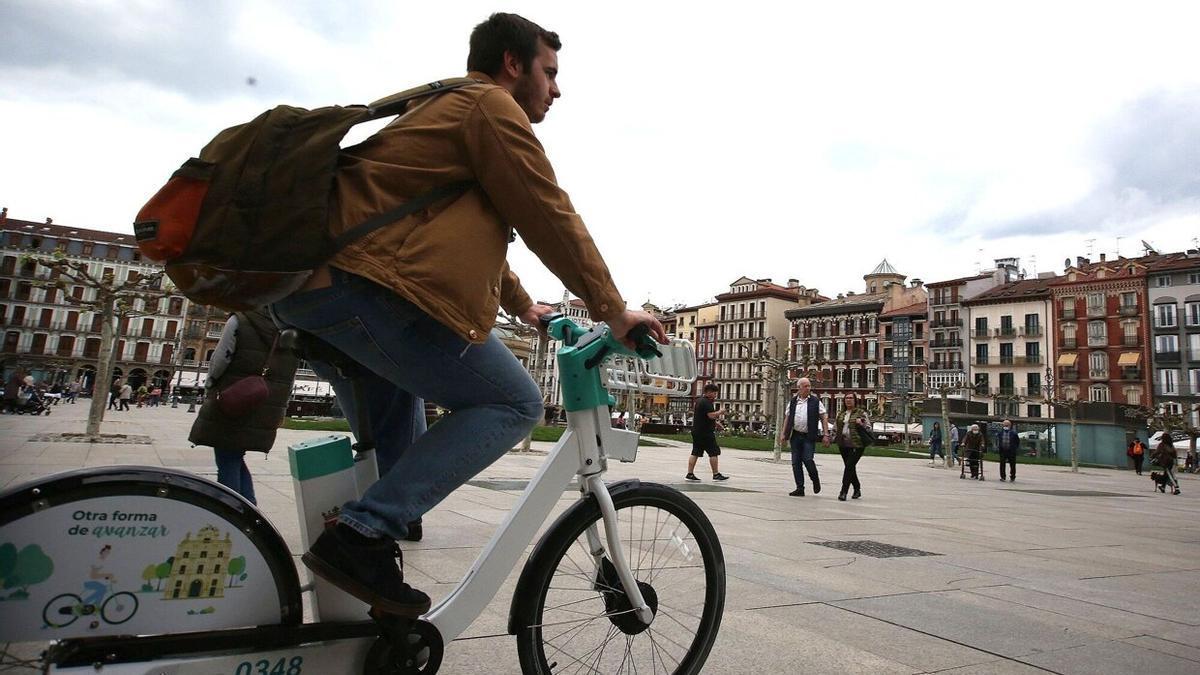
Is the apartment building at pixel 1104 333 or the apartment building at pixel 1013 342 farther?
the apartment building at pixel 1013 342

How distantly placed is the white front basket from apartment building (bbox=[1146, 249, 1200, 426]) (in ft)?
245

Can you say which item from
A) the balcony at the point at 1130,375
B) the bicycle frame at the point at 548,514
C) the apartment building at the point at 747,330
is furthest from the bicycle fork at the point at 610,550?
the apartment building at the point at 747,330

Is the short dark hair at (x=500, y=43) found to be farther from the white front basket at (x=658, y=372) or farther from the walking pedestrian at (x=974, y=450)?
the walking pedestrian at (x=974, y=450)

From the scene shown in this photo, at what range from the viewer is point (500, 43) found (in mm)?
2037

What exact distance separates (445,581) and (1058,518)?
363 inches

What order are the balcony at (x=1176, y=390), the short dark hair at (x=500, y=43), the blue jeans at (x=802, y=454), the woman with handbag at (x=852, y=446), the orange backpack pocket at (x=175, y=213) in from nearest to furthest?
the orange backpack pocket at (x=175, y=213), the short dark hair at (x=500, y=43), the woman with handbag at (x=852, y=446), the blue jeans at (x=802, y=454), the balcony at (x=1176, y=390)

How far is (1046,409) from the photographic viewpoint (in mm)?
68438

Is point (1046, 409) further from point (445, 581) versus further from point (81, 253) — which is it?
point (81, 253)

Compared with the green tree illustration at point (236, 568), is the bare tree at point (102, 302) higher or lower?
higher

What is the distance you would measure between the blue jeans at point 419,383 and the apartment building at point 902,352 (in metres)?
81.0

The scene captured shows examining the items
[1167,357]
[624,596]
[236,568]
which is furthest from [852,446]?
[1167,357]

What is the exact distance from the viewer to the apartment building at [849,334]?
8294 centimetres

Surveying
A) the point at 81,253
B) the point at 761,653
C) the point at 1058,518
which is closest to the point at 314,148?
the point at 761,653

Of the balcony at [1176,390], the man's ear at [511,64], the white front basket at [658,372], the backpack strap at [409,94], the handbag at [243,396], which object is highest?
the balcony at [1176,390]
